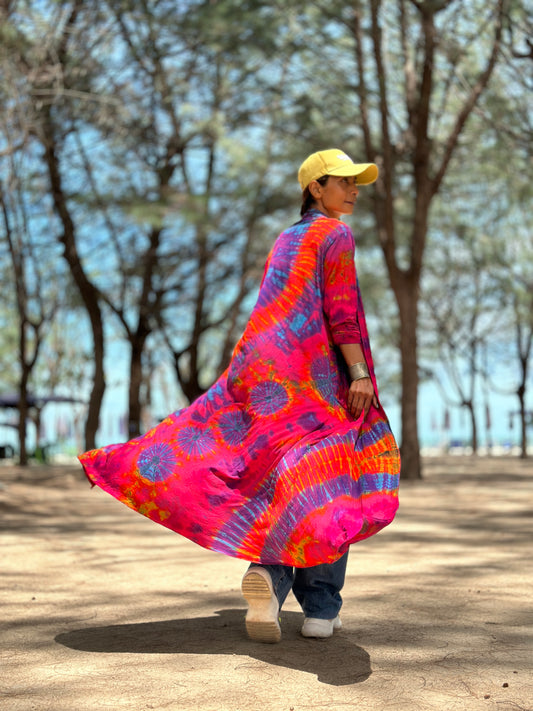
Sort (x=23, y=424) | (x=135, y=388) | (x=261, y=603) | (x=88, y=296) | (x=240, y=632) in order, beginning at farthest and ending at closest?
(x=23, y=424), (x=135, y=388), (x=88, y=296), (x=240, y=632), (x=261, y=603)

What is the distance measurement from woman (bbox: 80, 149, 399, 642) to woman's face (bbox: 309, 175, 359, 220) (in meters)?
0.06

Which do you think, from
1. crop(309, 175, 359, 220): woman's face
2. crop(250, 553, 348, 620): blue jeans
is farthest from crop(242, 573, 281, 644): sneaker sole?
crop(309, 175, 359, 220): woman's face

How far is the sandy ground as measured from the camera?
97.6 inches

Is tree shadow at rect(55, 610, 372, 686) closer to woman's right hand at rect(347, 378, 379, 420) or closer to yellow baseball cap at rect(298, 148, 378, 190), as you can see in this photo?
woman's right hand at rect(347, 378, 379, 420)

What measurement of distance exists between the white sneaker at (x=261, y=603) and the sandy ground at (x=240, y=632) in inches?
2.8

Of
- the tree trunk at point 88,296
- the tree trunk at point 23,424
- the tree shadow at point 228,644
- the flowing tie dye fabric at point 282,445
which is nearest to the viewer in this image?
the tree shadow at point 228,644

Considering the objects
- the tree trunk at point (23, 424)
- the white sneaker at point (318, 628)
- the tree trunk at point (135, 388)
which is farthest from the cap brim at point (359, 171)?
the tree trunk at point (23, 424)

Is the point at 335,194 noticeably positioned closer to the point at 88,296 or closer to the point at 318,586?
the point at 318,586

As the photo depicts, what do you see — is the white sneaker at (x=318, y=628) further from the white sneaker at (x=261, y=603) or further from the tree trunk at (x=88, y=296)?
the tree trunk at (x=88, y=296)

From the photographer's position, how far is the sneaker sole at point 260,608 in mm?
2938

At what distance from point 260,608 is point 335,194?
155cm

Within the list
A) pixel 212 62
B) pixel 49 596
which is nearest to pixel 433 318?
pixel 212 62

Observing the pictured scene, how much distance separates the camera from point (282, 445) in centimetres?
303

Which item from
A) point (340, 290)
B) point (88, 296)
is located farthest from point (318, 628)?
point (88, 296)
